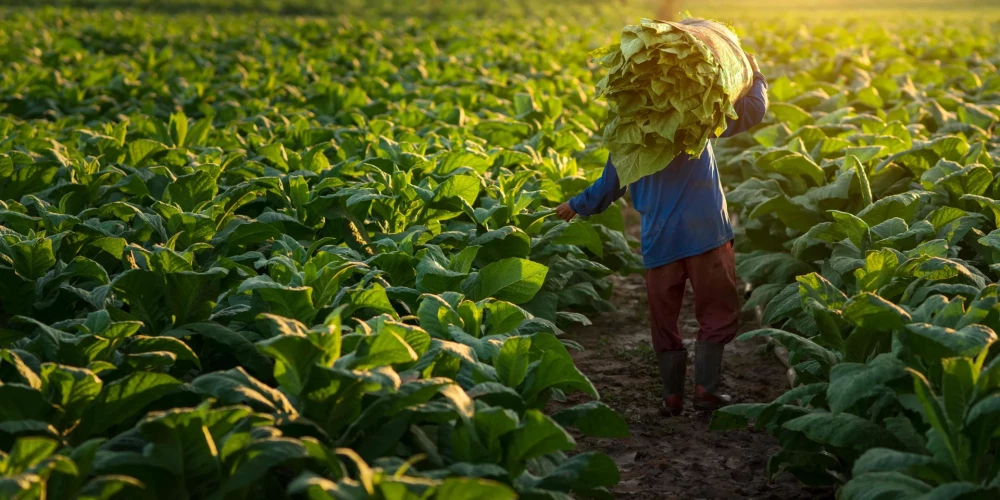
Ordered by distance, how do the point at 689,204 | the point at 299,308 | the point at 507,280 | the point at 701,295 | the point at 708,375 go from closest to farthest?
the point at 299,308
the point at 507,280
the point at 689,204
the point at 701,295
the point at 708,375

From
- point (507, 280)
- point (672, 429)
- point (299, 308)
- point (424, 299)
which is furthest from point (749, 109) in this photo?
point (299, 308)

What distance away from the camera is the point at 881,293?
12.3 feet

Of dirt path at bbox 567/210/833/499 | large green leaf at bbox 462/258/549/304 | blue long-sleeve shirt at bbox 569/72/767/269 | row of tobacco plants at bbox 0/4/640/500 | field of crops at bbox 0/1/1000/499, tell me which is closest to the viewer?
row of tobacco plants at bbox 0/4/640/500

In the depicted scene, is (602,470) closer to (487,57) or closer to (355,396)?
(355,396)

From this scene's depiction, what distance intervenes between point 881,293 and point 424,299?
175 centimetres

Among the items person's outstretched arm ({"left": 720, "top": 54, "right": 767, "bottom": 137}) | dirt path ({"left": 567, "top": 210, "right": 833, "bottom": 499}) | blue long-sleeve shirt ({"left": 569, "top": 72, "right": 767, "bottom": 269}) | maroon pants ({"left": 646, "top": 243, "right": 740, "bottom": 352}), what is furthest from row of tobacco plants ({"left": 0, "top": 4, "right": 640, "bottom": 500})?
person's outstretched arm ({"left": 720, "top": 54, "right": 767, "bottom": 137})

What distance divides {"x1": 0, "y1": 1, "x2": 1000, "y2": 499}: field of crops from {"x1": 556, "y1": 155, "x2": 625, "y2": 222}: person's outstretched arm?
0.90 feet

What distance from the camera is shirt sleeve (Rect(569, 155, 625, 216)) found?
178 inches

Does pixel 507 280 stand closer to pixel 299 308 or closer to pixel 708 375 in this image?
pixel 299 308

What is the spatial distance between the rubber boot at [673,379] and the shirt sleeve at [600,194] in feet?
2.49

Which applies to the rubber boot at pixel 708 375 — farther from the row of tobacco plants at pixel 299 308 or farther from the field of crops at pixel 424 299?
the row of tobacco plants at pixel 299 308

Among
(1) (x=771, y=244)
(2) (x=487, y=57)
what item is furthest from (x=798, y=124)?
(2) (x=487, y=57)

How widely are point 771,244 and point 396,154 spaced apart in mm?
2316

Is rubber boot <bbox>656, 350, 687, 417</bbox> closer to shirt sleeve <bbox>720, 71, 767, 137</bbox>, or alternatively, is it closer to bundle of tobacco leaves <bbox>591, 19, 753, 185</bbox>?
bundle of tobacco leaves <bbox>591, 19, 753, 185</bbox>
